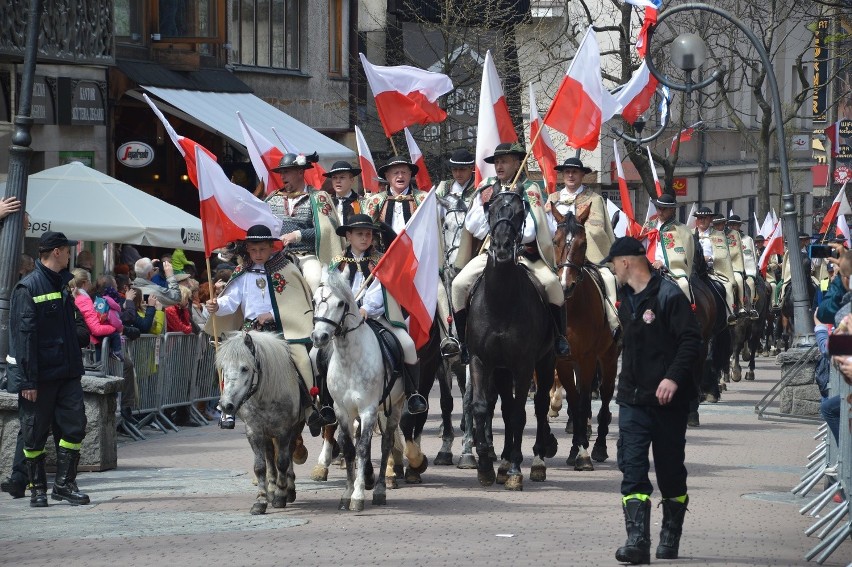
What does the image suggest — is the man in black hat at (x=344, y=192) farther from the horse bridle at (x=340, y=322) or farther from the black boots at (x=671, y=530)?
the black boots at (x=671, y=530)

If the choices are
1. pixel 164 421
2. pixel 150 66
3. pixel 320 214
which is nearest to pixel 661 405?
pixel 320 214

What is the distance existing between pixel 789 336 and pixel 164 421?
65.7ft

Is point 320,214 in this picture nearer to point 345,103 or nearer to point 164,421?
point 164,421

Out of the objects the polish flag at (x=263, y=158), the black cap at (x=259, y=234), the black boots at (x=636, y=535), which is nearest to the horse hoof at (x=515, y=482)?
the black cap at (x=259, y=234)

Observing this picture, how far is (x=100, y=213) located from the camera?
1916 centimetres

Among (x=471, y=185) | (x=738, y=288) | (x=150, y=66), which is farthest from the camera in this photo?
Answer: (x=150, y=66)

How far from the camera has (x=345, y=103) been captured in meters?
38.2

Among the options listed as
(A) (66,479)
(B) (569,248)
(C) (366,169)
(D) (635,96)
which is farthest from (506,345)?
(D) (635,96)

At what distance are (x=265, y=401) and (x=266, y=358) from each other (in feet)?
1.04

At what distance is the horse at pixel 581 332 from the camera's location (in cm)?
1485

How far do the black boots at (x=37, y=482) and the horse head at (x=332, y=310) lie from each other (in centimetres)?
248

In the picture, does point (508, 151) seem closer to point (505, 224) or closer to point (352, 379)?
point (505, 224)

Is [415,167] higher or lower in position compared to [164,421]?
higher

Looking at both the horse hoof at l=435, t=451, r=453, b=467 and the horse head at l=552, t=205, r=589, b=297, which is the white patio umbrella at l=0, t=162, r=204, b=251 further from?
the horse head at l=552, t=205, r=589, b=297
